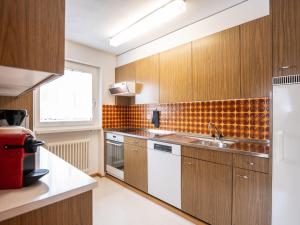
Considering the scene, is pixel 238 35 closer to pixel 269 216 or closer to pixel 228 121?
pixel 228 121

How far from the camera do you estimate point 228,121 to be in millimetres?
2330

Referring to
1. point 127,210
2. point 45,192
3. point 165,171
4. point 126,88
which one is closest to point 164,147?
point 165,171

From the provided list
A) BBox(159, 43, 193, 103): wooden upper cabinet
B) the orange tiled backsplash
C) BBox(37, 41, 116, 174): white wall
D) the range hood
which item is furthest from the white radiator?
BBox(159, 43, 193, 103): wooden upper cabinet

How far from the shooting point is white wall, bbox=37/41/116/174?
3.14 m

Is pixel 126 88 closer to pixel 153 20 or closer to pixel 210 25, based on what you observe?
pixel 153 20

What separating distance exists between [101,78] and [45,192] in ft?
9.76

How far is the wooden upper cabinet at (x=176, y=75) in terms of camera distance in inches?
94.5

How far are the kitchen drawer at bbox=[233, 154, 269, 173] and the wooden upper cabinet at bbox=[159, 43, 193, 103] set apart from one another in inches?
37.9

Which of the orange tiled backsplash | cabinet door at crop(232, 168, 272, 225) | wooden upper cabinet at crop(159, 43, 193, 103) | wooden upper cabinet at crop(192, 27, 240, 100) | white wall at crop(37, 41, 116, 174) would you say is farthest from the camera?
white wall at crop(37, 41, 116, 174)

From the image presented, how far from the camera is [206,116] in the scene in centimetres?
256

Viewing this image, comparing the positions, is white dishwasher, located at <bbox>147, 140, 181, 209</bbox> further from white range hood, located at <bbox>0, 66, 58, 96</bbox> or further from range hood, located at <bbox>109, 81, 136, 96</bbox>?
white range hood, located at <bbox>0, 66, 58, 96</bbox>

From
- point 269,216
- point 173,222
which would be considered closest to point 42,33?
point 269,216

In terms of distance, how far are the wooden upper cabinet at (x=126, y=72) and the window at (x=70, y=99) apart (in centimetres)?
43

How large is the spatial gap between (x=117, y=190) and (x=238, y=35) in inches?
110
